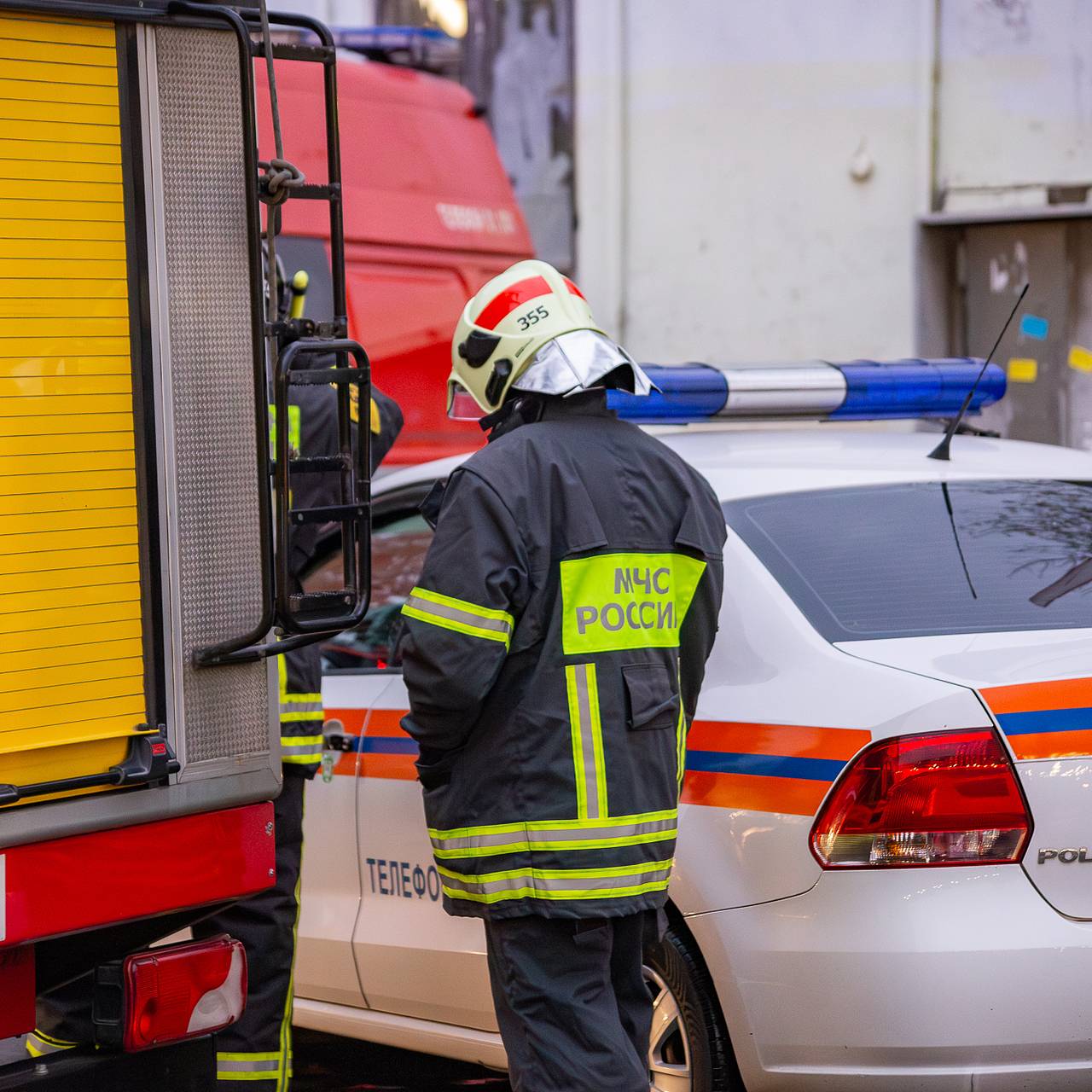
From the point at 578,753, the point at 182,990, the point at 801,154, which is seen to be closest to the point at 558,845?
the point at 578,753

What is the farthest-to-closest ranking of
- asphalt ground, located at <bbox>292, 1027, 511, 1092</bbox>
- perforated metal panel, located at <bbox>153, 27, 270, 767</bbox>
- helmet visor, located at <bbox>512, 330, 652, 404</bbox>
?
1. asphalt ground, located at <bbox>292, 1027, 511, 1092</bbox>
2. helmet visor, located at <bbox>512, 330, 652, 404</bbox>
3. perforated metal panel, located at <bbox>153, 27, 270, 767</bbox>

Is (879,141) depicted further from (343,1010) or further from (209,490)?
(209,490)

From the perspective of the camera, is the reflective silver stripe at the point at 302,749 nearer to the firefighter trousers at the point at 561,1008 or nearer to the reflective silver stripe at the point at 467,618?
the firefighter trousers at the point at 561,1008

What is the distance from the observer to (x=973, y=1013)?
2904mm

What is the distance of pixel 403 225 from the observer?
22.9ft

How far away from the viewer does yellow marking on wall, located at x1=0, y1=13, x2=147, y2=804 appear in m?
2.36

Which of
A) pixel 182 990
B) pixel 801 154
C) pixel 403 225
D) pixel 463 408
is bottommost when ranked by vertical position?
pixel 182 990

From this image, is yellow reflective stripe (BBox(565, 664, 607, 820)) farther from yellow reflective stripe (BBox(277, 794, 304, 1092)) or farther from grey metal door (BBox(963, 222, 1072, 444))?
grey metal door (BBox(963, 222, 1072, 444))

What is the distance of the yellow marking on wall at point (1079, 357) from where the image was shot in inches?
380

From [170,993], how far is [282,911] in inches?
35.8

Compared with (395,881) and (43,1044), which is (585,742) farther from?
(395,881)

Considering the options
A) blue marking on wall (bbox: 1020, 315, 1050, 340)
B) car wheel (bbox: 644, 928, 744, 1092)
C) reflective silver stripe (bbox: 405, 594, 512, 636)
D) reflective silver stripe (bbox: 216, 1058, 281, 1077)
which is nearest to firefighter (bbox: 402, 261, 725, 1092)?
reflective silver stripe (bbox: 405, 594, 512, 636)

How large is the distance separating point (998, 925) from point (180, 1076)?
1390 millimetres

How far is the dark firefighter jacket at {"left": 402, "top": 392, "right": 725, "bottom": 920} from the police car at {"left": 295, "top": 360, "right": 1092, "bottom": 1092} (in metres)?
0.30
